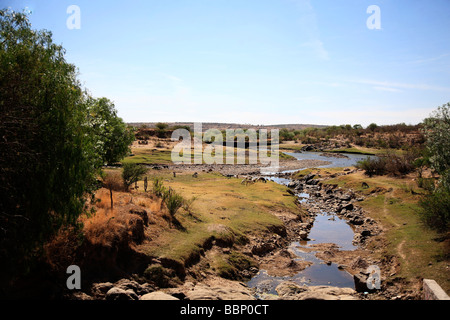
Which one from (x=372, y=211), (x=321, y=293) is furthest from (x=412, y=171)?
(x=321, y=293)

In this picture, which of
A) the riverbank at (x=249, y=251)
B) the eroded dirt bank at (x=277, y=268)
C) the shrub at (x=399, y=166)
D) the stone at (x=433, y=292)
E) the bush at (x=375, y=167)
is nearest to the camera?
the stone at (x=433, y=292)

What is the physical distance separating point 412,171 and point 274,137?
10351 centimetres

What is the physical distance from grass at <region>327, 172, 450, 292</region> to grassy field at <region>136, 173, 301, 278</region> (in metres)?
8.83

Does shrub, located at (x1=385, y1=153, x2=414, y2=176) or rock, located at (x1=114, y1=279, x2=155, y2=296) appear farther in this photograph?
shrub, located at (x1=385, y1=153, x2=414, y2=176)

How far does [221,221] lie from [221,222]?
33 centimetres

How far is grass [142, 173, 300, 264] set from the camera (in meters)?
16.5

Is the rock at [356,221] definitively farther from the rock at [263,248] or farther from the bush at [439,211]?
the rock at [263,248]

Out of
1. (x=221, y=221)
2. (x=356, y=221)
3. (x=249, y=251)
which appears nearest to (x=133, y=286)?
(x=249, y=251)

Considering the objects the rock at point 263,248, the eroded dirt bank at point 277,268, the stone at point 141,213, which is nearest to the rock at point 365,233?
the eroded dirt bank at point 277,268

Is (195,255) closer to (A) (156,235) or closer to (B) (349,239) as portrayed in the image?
(A) (156,235)

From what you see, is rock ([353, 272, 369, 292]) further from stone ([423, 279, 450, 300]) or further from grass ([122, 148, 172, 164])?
grass ([122, 148, 172, 164])

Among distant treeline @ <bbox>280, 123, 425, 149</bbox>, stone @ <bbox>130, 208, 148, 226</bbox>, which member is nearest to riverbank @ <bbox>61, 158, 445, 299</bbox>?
stone @ <bbox>130, 208, 148, 226</bbox>

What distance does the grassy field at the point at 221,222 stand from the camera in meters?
16.6

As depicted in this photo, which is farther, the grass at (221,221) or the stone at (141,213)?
the stone at (141,213)
